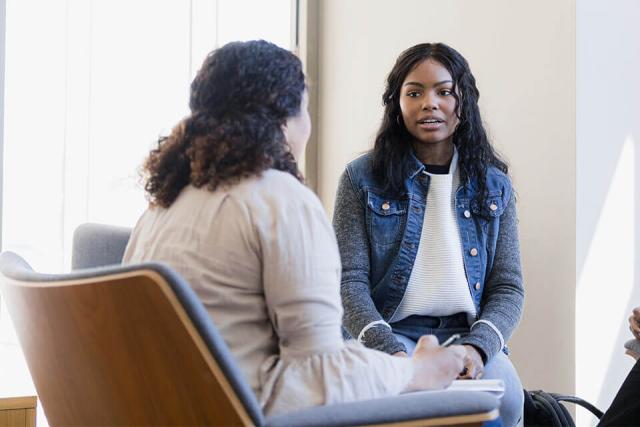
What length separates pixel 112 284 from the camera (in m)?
1.24

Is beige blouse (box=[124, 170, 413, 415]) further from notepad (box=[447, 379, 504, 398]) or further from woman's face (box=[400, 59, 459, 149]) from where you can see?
woman's face (box=[400, 59, 459, 149])

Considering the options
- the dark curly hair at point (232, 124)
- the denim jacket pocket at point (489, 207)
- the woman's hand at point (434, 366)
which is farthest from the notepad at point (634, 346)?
the dark curly hair at point (232, 124)

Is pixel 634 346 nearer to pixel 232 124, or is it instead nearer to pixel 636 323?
pixel 636 323

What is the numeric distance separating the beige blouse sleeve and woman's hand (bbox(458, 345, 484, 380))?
771mm

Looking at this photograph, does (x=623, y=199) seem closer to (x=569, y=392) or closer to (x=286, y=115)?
(x=569, y=392)

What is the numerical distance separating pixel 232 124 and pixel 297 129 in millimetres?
157

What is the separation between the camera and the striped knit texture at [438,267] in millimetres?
2352

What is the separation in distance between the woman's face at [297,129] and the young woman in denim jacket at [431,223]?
779 mm

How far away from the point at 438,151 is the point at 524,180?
53 centimetres

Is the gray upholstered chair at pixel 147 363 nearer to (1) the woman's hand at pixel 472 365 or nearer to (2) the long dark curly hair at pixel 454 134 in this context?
(1) the woman's hand at pixel 472 365

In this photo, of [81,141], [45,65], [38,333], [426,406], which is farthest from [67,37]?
[426,406]

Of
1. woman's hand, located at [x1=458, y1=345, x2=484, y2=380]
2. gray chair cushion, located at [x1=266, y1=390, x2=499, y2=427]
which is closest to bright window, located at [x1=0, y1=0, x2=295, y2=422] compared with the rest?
woman's hand, located at [x1=458, y1=345, x2=484, y2=380]

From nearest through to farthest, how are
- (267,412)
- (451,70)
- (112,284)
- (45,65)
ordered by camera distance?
(112,284)
(267,412)
(451,70)
(45,65)

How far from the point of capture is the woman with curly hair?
1.38 meters
